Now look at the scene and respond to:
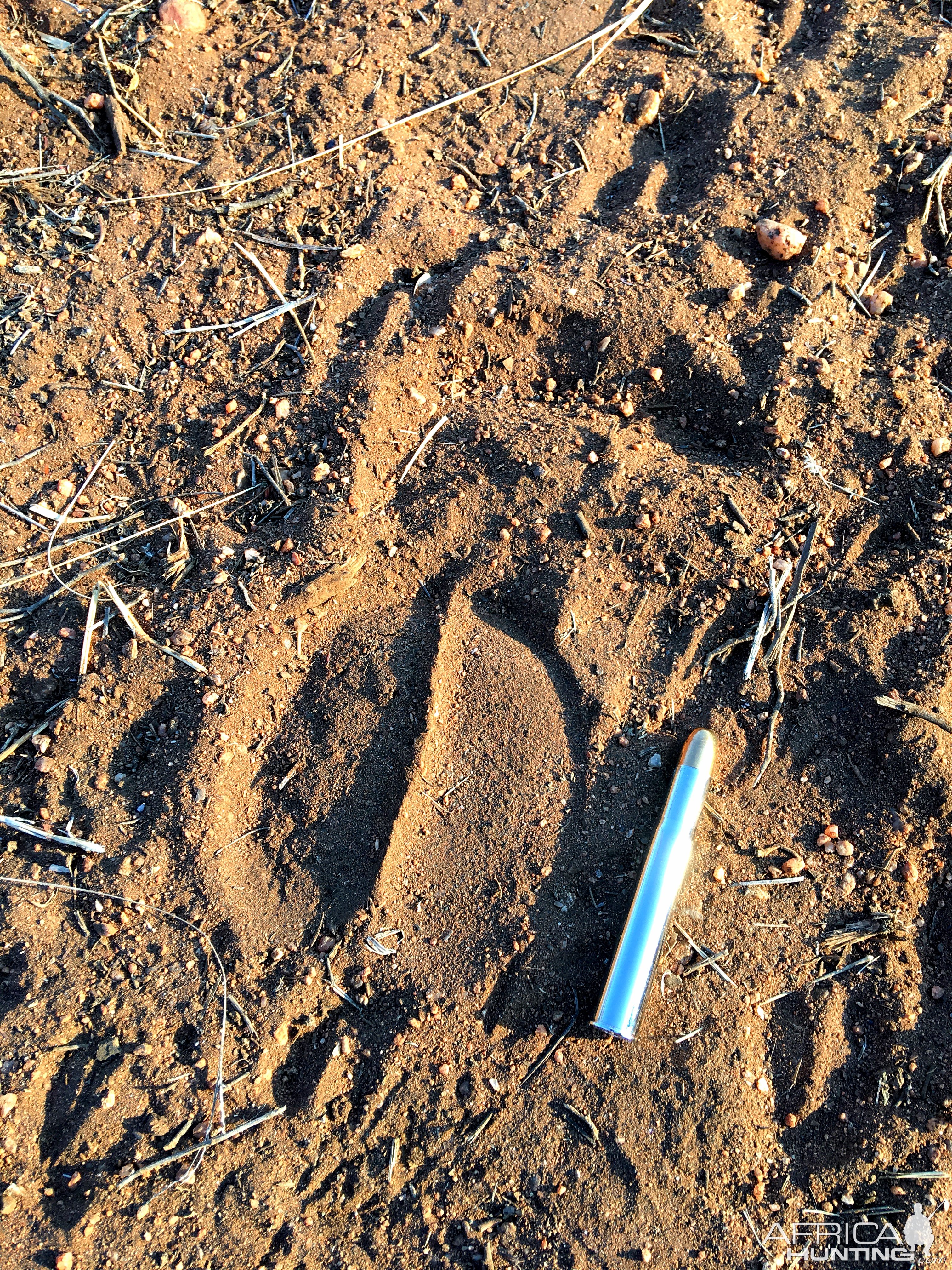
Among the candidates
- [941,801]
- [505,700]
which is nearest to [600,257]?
[505,700]

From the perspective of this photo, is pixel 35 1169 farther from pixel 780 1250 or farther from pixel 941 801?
pixel 941 801

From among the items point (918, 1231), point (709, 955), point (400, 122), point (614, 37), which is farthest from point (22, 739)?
point (614, 37)

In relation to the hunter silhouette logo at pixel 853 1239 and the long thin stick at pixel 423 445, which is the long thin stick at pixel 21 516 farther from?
the hunter silhouette logo at pixel 853 1239

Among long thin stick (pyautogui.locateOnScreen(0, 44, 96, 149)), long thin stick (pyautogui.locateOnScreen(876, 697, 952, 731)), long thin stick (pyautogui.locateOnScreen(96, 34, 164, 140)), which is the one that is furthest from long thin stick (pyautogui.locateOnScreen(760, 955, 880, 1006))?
long thin stick (pyautogui.locateOnScreen(0, 44, 96, 149))

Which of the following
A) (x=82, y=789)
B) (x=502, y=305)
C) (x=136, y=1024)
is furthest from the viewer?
(x=502, y=305)

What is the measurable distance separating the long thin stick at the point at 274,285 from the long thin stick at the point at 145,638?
110 cm

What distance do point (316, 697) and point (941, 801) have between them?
6.51ft

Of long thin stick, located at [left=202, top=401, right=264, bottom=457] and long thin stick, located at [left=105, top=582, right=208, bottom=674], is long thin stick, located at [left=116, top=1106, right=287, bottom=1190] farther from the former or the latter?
long thin stick, located at [left=202, top=401, right=264, bottom=457]

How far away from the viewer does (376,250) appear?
3.11m

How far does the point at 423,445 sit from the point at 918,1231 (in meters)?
2.75

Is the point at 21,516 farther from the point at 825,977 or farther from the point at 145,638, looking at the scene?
the point at 825,977

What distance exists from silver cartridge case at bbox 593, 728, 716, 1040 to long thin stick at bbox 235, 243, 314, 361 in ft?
6.37

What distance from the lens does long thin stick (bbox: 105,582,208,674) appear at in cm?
271

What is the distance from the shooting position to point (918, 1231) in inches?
87.7
